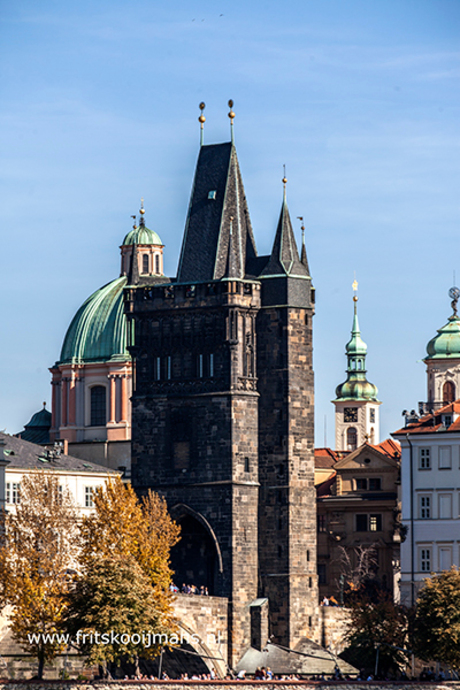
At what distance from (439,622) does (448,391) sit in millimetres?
73537

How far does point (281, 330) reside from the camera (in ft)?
399

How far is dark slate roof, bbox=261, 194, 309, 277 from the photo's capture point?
122312 millimetres

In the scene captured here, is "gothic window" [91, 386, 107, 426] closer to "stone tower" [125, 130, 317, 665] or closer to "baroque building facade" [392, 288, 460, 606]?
"baroque building facade" [392, 288, 460, 606]

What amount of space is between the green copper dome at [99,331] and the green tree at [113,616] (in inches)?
2325

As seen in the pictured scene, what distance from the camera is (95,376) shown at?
159m

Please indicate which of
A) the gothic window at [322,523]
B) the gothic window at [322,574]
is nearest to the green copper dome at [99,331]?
the gothic window at [322,523]

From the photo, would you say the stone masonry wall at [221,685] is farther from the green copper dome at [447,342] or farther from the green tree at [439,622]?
the green copper dome at [447,342]

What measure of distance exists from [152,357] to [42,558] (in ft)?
74.6

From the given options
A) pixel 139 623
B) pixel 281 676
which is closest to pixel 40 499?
pixel 139 623

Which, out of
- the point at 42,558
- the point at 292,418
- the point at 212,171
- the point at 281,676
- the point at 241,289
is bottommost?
A: the point at 281,676

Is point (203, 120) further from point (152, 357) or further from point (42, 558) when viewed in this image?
point (42, 558)

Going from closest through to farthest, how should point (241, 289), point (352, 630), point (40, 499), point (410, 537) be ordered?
point (40, 499)
point (352, 630)
point (241, 289)
point (410, 537)

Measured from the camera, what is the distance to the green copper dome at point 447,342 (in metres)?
178

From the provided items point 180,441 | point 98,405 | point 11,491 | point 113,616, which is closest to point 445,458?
point 180,441
